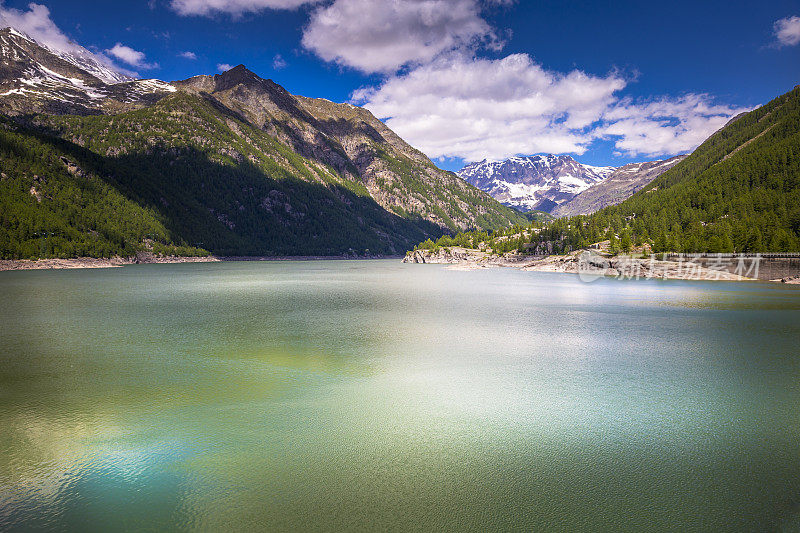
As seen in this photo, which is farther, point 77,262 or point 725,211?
point 725,211

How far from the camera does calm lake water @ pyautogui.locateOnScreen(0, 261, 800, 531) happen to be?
9.27 metres

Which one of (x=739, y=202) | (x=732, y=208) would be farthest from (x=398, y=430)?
(x=732, y=208)

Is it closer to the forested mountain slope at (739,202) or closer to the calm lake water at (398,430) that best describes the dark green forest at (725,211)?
the forested mountain slope at (739,202)

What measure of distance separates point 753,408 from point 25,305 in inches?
2445

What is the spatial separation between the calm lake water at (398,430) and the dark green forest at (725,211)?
297 feet

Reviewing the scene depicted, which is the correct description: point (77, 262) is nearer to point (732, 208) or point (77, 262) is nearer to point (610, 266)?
point (610, 266)

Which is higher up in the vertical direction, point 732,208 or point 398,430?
point 732,208

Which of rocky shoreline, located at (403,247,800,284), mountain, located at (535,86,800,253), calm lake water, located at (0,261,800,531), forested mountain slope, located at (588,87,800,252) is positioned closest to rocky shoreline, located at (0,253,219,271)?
calm lake water, located at (0,261,800,531)

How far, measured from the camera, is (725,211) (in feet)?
429

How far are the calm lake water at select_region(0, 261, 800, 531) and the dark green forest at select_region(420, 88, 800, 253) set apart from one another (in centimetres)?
9043

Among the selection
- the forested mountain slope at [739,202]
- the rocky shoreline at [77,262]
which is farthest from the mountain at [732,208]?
the rocky shoreline at [77,262]

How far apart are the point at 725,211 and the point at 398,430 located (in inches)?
6274

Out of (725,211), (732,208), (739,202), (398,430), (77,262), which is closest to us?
(398,430)

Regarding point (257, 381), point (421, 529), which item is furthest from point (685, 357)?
point (257, 381)
